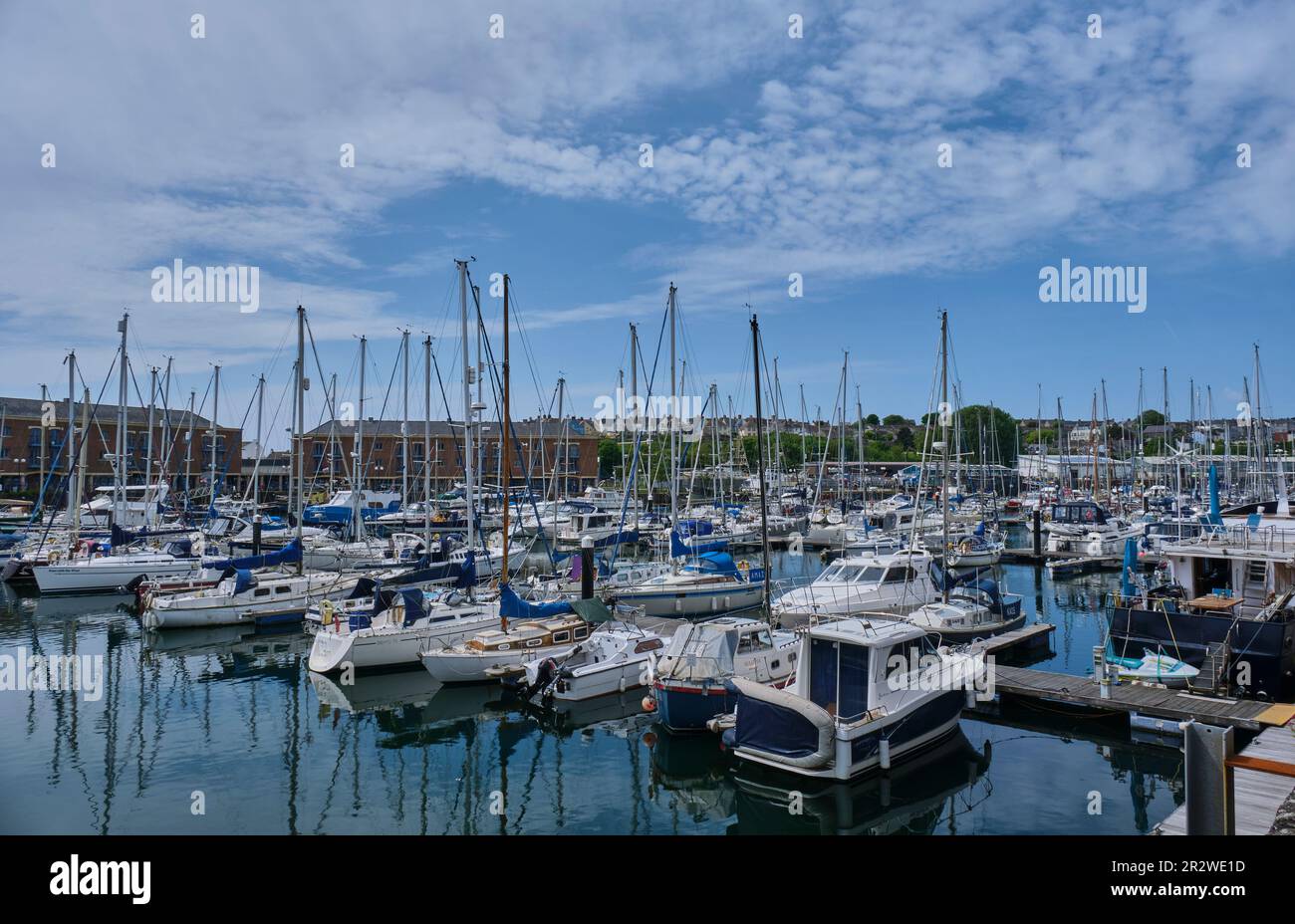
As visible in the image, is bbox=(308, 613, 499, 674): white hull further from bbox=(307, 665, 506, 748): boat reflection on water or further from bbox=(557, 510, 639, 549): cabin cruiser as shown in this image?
bbox=(557, 510, 639, 549): cabin cruiser

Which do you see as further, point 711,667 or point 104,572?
point 104,572

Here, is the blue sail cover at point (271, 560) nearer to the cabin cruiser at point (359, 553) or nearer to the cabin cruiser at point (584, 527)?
the cabin cruiser at point (359, 553)

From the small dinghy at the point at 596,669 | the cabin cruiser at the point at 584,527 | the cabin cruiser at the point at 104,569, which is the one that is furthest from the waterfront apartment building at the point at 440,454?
the small dinghy at the point at 596,669

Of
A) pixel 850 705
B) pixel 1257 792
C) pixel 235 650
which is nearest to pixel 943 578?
pixel 850 705

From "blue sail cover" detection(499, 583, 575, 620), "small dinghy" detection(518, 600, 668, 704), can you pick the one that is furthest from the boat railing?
"blue sail cover" detection(499, 583, 575, 620)

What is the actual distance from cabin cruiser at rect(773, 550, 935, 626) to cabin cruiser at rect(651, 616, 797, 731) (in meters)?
7.24

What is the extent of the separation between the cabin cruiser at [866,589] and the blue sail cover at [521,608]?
7455mm

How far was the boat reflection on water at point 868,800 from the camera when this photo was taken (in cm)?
1464

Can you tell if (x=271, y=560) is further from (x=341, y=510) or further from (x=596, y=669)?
(x=341, y=510)

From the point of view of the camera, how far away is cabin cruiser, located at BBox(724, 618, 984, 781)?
15.6 metres

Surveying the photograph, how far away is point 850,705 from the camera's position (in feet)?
54.5

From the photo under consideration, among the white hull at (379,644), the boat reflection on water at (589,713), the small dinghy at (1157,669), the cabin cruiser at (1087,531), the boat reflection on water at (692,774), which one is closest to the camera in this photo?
the boat reflection on water at (692,774)

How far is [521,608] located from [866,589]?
12151 mm
